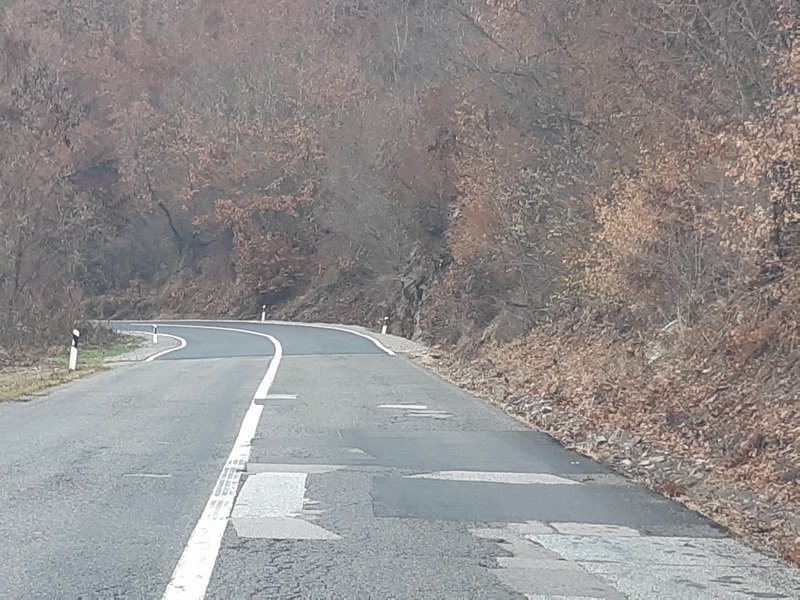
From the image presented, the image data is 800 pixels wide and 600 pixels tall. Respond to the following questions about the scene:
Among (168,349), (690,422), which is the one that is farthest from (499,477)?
(168,349)

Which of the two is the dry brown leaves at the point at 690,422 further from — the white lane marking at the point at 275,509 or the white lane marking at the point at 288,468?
the white lane marking at the point at 275,509

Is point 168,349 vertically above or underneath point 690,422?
underneath

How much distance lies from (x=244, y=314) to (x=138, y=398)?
46769 millimetres

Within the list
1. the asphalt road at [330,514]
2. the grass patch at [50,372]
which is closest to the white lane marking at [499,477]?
the asphalt road at [330,514]

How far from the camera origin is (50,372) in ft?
78.4

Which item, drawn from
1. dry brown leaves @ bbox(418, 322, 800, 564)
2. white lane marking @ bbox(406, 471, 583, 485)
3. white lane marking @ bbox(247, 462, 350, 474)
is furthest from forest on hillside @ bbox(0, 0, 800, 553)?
white lane marking @ bbox(247, 462, 350, 474)

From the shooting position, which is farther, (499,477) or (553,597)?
(499,477)

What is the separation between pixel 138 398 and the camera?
16.6m

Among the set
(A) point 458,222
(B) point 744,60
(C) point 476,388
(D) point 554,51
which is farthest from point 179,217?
(B) point 744,60

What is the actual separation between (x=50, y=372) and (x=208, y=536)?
18246 millimetres

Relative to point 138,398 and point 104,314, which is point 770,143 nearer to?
point 138,398

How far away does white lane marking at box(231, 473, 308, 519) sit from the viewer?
25.7 ft

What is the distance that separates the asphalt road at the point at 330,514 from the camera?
20.0 feet

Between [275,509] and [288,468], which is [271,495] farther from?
[288,468]
